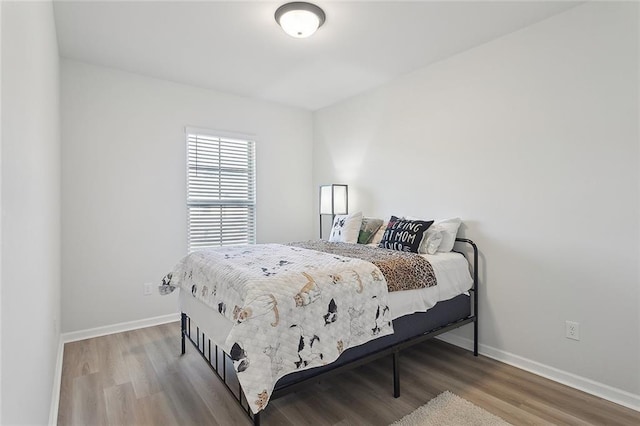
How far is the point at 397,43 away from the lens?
287 cm

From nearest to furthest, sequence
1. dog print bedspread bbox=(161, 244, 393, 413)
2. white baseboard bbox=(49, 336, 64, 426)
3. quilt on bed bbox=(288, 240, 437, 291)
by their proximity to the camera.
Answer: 1. dog print bedspread bbox=(161, 244, 393, 413)
2. white baseboard bbox=(49, 336, 64, 426)
3. quilt on bed bbox=(288, 240, 437, 291)

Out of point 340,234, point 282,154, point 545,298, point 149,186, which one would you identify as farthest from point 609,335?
point 149,186

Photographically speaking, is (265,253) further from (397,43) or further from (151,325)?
(397,43)

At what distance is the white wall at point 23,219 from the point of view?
3.07 feet

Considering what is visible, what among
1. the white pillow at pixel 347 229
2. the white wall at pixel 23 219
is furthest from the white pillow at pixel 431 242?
the white wall at pixel 23 219

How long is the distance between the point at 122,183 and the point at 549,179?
3852mm

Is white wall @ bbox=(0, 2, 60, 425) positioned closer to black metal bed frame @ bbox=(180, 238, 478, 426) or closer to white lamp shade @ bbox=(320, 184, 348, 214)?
black metal bed frame @ bbox=(180, 238, 478, 426)

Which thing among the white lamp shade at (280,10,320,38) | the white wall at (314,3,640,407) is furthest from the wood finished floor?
the white lamp shade at (280,10,320,38)

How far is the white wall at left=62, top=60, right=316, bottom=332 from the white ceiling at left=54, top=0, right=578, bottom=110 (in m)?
0.26

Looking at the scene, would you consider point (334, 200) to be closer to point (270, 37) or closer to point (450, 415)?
point (270, 37)

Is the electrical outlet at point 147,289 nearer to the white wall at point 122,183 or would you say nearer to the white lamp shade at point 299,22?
the white wall at point 122,183

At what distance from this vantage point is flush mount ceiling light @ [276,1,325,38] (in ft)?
7.55

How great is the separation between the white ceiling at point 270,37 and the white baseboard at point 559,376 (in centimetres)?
260

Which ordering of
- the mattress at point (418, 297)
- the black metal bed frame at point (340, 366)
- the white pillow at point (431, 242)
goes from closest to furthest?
the black metal bed frame at point (340, 366) → the mattress at point (418, 297) → the white pillow at point (431, 242)
